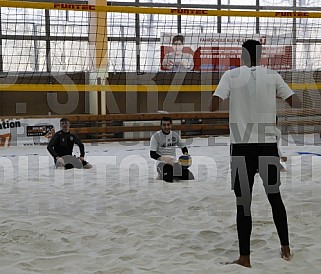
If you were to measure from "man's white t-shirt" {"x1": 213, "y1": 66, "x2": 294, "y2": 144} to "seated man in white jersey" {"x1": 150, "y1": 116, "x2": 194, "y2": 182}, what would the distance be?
3.04 m

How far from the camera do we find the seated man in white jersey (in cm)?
608

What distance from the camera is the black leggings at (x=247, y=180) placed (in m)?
3.03

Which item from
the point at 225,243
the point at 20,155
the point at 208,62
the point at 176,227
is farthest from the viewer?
the point at 208,62

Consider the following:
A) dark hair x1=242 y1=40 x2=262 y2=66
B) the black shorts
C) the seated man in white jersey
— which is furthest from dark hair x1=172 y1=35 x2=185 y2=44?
the black shorts

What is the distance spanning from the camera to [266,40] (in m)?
12.7

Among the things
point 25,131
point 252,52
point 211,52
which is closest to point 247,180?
point 252,52

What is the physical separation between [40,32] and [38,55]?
0.54 meters

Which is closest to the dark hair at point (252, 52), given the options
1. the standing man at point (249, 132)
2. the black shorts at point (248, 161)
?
the standing man at point (249, 132)

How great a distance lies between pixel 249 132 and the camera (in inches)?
120

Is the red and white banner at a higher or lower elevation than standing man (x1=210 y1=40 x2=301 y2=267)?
higher

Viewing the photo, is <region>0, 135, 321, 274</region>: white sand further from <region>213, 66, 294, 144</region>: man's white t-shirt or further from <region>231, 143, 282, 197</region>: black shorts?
<region>213, 66, 294, 144</region>: man's white t-shirt

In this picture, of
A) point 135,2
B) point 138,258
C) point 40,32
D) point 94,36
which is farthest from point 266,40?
point 138,258

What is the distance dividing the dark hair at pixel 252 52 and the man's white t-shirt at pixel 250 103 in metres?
0.06

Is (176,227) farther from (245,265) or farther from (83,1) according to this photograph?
(83,1)
